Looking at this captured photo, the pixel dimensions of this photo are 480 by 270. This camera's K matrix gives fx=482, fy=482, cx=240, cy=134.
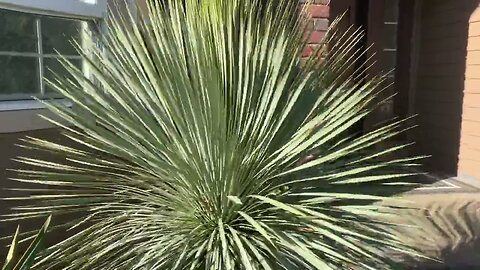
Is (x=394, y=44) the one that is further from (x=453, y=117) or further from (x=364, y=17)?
(x=453, y=117)

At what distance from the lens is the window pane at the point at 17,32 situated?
→ 2615 millimetres

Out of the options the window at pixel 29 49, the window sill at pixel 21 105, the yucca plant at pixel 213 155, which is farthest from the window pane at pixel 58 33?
the yucca plant at pixel 213 155

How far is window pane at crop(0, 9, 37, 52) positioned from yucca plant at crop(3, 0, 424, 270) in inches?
37.5

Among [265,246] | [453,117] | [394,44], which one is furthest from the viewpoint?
[394,44]

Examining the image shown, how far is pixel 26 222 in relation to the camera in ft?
8.64

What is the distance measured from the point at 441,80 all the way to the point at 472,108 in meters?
0.63

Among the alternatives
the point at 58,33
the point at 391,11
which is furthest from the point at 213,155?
the point at 391,11

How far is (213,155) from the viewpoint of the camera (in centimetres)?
172

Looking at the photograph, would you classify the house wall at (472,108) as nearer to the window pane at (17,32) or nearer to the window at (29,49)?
the window at (29,49)

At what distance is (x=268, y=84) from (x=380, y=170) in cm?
61

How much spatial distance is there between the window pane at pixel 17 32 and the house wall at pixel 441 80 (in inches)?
162

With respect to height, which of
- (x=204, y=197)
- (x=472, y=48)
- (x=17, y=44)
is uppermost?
(x=472, y=48)

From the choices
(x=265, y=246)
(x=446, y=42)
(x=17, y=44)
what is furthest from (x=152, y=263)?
(x=446, y=42)

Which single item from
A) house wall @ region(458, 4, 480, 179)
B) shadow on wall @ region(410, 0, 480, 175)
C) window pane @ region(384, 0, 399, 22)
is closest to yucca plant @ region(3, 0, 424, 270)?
house wall @ region(458, 4, 480, 179)
